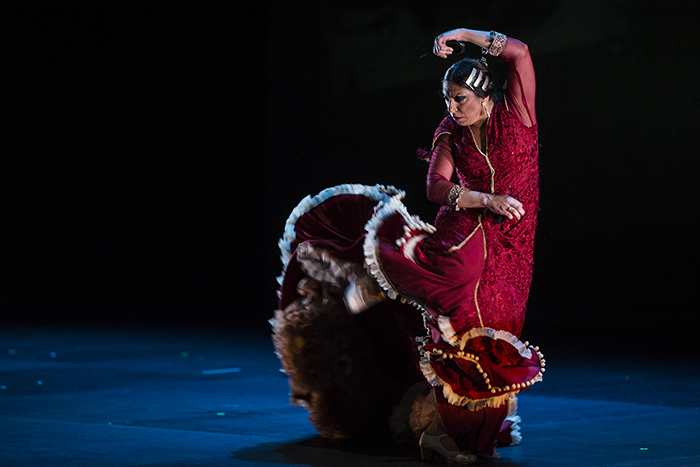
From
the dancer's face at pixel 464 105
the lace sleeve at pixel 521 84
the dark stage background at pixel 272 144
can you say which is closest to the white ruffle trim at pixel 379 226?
the dancer's face at pixel 464 105

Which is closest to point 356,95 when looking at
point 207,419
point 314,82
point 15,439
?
point 314,82

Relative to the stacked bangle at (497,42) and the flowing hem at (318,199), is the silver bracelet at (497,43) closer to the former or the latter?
the stacked bangle at (497,42)

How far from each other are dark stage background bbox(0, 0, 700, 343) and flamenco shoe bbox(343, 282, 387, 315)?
400 centimetres

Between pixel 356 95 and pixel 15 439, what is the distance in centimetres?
503

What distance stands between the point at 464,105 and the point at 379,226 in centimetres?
42

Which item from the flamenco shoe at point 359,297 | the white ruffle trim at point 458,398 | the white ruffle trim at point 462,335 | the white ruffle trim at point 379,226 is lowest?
the white ruffle trim at point 458,398

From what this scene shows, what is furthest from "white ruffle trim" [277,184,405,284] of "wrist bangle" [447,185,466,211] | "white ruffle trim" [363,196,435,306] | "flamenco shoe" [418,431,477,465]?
"flamenco shoe" [418,431,477,465]

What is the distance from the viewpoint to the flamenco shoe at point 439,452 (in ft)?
8.60

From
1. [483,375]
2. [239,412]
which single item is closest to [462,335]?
[483,375]

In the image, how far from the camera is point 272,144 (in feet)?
27.4

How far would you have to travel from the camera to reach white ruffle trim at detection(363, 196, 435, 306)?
258 centimetres

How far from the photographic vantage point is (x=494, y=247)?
103 inches

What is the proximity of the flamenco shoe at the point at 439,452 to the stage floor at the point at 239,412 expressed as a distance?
48 mm

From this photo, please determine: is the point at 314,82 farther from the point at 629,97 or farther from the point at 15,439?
the point at 15,439
